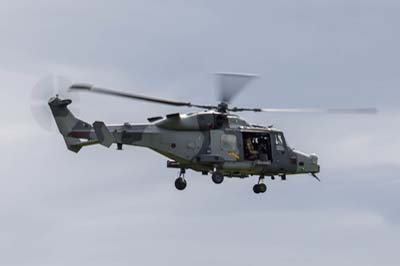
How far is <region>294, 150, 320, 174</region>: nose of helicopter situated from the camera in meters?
94.5

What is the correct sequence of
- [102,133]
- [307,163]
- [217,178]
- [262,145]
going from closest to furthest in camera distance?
[102,133]
[217,178]
[262,145]
[307,163]

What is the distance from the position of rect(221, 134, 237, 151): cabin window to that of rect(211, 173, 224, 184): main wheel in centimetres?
178

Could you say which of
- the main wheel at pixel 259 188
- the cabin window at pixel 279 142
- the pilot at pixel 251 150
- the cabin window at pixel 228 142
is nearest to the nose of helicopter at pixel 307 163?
the cabin window at pixel 279 142

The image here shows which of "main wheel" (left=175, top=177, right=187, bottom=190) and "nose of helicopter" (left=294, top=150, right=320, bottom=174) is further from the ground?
"nose of helicopter" (left=294, top=150, right=320, bottom=174)

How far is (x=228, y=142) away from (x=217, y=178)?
2.63 metres

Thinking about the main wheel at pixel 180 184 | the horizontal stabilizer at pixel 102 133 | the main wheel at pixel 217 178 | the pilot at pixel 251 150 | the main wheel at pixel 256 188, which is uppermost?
the horizontal stabilizer at pixel 102 133

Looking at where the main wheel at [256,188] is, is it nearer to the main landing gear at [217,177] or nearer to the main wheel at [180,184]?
the main landing gear at [217,177]

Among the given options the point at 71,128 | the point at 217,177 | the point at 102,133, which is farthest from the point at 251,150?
the point at 71,128

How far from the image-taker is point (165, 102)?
3403 inches

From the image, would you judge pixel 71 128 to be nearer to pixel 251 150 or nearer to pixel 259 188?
pixel 251 150

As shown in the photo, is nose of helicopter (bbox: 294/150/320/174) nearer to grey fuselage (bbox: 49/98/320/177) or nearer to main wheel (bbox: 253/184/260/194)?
grey fuselage (bbox: 49/98/320/177)

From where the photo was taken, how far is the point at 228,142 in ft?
295

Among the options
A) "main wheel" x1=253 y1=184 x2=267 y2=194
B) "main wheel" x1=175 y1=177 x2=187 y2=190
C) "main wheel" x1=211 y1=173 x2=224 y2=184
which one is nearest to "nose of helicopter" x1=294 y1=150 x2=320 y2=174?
"main wheel" x1=253 y1=184 x2=267 y2=194

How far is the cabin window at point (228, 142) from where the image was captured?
89.8m
